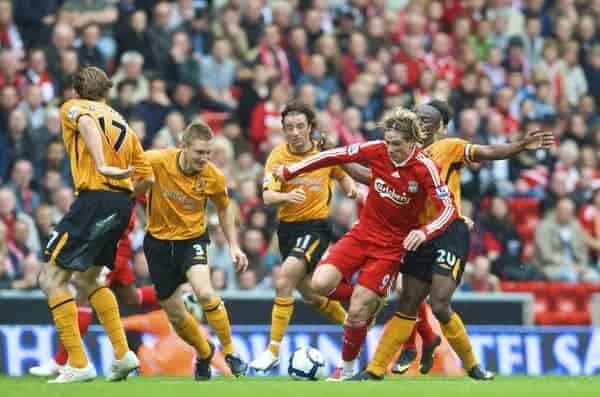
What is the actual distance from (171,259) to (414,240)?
2284mm

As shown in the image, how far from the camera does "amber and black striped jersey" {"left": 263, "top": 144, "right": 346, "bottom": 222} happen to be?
15227 mm

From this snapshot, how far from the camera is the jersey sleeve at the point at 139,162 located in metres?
13.9

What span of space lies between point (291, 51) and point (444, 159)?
871 cm

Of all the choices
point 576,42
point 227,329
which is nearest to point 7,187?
point 227,329

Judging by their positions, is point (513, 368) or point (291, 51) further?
point (291, 51)

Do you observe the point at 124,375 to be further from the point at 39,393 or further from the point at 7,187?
the point at 7,187

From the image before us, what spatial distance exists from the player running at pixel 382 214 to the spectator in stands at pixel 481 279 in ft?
20.4

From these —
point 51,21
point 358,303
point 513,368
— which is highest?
point 51,21

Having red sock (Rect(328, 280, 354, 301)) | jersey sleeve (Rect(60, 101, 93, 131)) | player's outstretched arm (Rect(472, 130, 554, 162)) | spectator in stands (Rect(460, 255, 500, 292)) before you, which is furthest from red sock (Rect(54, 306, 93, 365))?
spectator in stands (Rect(460, 255, 500, 292))

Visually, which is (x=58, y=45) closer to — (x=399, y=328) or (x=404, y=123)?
(x=404, y=123)

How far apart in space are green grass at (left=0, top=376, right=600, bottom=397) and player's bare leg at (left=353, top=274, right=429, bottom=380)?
0.76ft

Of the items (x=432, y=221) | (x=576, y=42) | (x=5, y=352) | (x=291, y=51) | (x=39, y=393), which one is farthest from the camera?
(x=576, y=42)

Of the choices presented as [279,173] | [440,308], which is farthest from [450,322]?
[279,173]

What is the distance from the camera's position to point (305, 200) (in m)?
15.2
